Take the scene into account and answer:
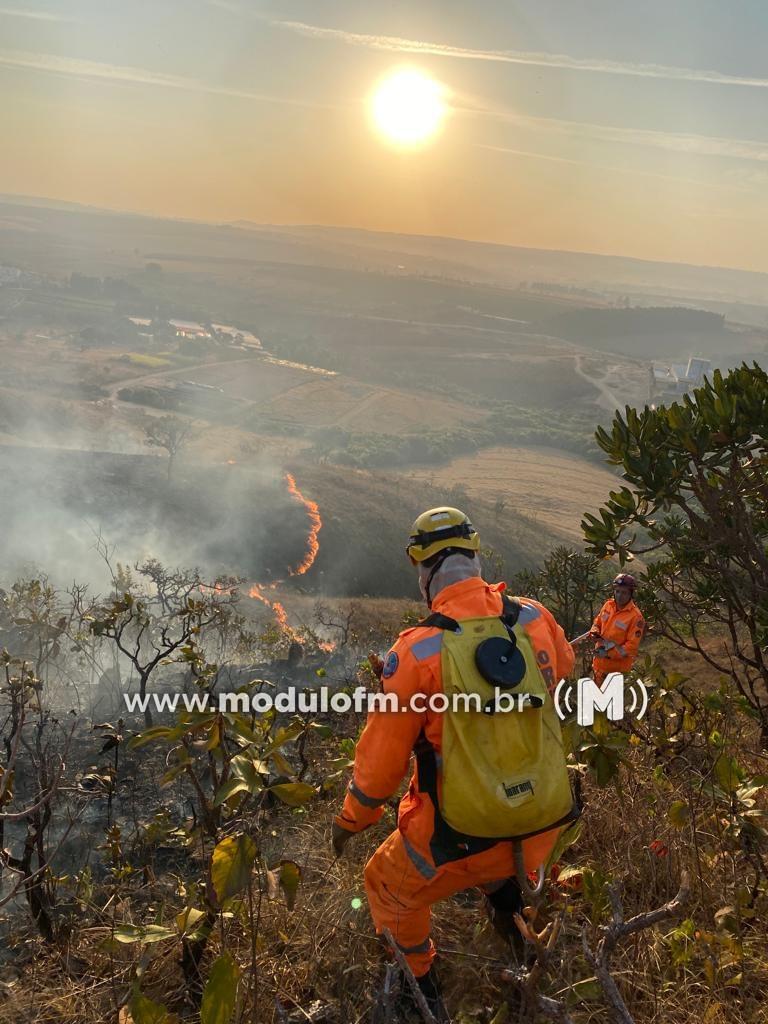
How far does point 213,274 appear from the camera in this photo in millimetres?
168250

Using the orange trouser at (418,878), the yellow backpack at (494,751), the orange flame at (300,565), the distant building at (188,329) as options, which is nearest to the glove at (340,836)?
the orange trouser at (418,878)

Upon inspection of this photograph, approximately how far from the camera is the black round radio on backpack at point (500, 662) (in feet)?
8.33

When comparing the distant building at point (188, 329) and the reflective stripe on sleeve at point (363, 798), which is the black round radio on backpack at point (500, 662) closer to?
the reflective stripe on sleeve at point (363, 798)

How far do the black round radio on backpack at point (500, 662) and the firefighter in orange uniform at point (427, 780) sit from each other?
15 centimetres

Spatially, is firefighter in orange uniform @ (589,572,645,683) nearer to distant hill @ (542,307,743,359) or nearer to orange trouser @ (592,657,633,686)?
orange trouser @ (592,657,633,686)

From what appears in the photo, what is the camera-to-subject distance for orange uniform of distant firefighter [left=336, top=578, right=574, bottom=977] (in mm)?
2629

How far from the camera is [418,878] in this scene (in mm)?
2781

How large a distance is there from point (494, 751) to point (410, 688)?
1.18 ft

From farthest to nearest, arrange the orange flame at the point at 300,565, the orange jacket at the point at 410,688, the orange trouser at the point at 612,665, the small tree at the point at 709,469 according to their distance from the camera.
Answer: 1. the orange flame at the point at 300,565
2. the orange trouser at the point at 612,665
3. the small tree at the point at 709,469
4. the orange jacket at the point at 410,688

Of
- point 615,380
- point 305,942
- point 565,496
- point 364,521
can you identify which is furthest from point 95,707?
point 615,380

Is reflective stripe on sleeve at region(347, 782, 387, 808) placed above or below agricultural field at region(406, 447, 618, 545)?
below

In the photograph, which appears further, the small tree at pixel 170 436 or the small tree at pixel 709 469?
the small tree at pixel 170 436

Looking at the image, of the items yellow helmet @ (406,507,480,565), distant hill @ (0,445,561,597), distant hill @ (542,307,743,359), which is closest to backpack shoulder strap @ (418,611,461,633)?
yellow helmet @ (406,507,480,565)

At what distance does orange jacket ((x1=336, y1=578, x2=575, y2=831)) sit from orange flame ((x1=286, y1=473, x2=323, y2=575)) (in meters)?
25.6
